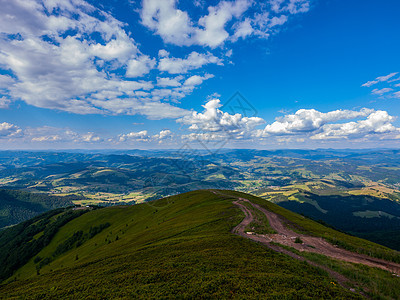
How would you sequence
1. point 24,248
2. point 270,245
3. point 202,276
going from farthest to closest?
1. point 24,248
2. point 270,245
3. point 202,276

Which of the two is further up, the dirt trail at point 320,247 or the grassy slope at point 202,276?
the grassy slope at point 202,276

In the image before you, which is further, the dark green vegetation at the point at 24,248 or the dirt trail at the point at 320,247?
the dark green vegetation at the point at 24,248

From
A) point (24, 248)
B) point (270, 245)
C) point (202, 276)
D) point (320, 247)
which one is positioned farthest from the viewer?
point (24, 248)

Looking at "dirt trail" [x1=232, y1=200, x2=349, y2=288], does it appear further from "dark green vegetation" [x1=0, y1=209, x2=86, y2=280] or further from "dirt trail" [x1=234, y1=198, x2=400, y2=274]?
"dark green vegetation" [x1=0, y1=209, x2=86, y2=280]

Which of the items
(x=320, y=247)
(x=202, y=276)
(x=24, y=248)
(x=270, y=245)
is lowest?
(x=24, y=248)

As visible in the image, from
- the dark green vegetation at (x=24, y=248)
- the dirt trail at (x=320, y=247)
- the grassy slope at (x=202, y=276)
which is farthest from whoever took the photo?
the dark green vegetation at (x=24, y=248)

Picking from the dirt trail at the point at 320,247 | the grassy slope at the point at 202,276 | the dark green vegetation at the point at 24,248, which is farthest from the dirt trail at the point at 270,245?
the dark green vegetation at the point at 24,248

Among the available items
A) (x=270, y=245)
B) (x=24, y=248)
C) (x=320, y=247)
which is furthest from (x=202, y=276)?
(x=24, y=248)

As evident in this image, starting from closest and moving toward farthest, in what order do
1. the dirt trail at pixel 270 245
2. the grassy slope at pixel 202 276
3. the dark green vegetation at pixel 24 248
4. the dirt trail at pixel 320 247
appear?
the grassy slope at pixel 202 276 < the dirt trail at pixel 270 245 < the dirt trail at pixel 320 247 < the dark green vegetation at pixel 24 248

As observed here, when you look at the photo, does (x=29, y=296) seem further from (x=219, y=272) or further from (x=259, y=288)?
(x=259, y=288)

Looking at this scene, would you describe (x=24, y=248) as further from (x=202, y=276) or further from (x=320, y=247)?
(x=320, y=247)

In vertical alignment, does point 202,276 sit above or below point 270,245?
above

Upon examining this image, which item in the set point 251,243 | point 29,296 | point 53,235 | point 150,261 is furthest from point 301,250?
point 53,235

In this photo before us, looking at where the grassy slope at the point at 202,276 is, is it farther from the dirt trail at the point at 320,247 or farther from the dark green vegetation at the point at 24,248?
the dark green vegetation at the point at 24,248
